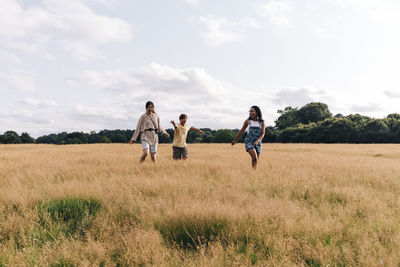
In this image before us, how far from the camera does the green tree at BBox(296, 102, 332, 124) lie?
80.6 meters

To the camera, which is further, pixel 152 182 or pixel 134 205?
pixel 152 182

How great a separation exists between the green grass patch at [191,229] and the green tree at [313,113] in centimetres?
8490

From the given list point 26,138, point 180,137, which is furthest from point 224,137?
point 180,137

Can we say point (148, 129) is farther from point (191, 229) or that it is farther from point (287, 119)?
point (287, 119)

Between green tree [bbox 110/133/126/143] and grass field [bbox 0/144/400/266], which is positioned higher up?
Answer: green tree [bbox 110/133/126/143]

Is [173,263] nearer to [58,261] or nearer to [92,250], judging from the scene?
[92,250]

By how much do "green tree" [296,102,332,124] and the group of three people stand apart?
261 feet

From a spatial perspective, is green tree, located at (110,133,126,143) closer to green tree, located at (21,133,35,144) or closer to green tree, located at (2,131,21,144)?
green tree, located at (21,133,35,144)

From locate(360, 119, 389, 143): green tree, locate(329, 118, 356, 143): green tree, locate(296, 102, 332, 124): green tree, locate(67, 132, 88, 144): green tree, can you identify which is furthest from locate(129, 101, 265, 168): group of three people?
locate(296, 102, 332, 124): green tree

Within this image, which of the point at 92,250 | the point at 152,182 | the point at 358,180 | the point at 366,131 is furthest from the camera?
the point at 366,131

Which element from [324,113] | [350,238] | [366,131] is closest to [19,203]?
[350,238]

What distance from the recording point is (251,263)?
8.62 ft

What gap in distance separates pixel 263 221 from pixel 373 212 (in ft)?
6.90

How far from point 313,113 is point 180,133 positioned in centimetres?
8038
